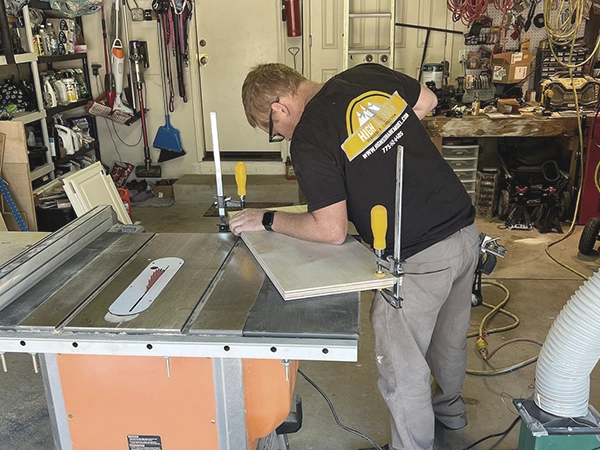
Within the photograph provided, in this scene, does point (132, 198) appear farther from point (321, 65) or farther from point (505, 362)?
point (505, 362)

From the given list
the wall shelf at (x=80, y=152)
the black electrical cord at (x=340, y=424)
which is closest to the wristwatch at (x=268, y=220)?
the black electrical cord at (x=340, y=424)

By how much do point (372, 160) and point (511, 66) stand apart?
317cm

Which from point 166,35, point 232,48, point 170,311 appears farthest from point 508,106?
point 170,311

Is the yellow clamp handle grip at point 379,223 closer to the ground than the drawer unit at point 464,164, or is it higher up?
higher up

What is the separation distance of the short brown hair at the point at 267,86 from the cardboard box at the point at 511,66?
3.08 meters

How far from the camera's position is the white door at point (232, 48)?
4875mm

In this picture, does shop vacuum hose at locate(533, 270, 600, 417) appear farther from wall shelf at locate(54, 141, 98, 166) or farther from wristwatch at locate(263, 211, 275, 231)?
wall shelf at locate(54, 141, 98, 166)

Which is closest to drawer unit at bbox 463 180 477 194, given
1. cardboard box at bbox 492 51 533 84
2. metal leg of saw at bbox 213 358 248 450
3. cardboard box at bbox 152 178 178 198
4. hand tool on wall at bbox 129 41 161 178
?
cardboard box at bbox 492 51 533 84

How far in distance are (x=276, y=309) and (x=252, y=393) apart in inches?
9.8

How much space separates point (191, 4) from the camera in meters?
4.79

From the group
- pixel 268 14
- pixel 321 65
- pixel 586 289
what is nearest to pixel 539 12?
pixel 321 65

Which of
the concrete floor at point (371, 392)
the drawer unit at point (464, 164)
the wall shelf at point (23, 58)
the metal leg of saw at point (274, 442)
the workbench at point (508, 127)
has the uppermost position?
the wall shelf at point (23, 58)

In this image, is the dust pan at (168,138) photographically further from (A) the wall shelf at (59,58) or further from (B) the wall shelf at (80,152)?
(A) the wall shelf at (59,58)

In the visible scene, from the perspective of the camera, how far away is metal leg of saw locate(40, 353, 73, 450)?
1.33 meters
